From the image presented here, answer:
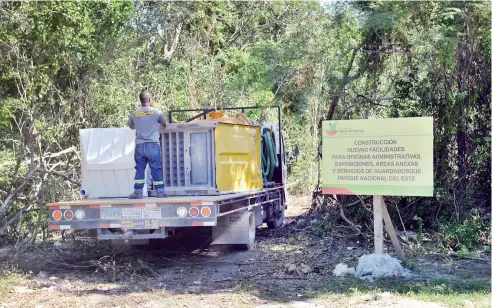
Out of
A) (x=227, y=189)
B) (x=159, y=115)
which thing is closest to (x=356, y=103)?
(x=227, y=189)

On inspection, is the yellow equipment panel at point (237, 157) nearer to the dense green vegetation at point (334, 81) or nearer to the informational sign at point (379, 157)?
the informational sign at point (379, 157)

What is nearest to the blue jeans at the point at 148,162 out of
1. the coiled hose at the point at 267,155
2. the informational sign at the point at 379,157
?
the informational sign at the point at 379,157

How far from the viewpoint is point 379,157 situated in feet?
25.8

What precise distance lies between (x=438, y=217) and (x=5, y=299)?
7.10 metres

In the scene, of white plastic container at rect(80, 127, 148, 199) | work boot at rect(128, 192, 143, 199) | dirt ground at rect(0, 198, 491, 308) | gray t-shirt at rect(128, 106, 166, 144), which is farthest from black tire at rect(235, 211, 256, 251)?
gray t-shirt at rect(128, 106, 166, 144)

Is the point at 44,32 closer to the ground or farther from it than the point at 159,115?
farther from it

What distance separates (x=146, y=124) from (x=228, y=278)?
7.97 ft

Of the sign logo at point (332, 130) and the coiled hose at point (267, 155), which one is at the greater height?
the sign logo at point (332, 130)

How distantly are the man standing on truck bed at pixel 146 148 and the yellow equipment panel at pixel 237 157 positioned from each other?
89cm

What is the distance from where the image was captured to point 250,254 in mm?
9562

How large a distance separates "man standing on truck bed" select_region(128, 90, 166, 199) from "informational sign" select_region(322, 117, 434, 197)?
2328mm

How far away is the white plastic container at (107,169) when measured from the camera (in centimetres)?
905

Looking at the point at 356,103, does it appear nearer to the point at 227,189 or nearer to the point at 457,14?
the point at 457,14

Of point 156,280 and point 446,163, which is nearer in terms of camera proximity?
point 156,280
